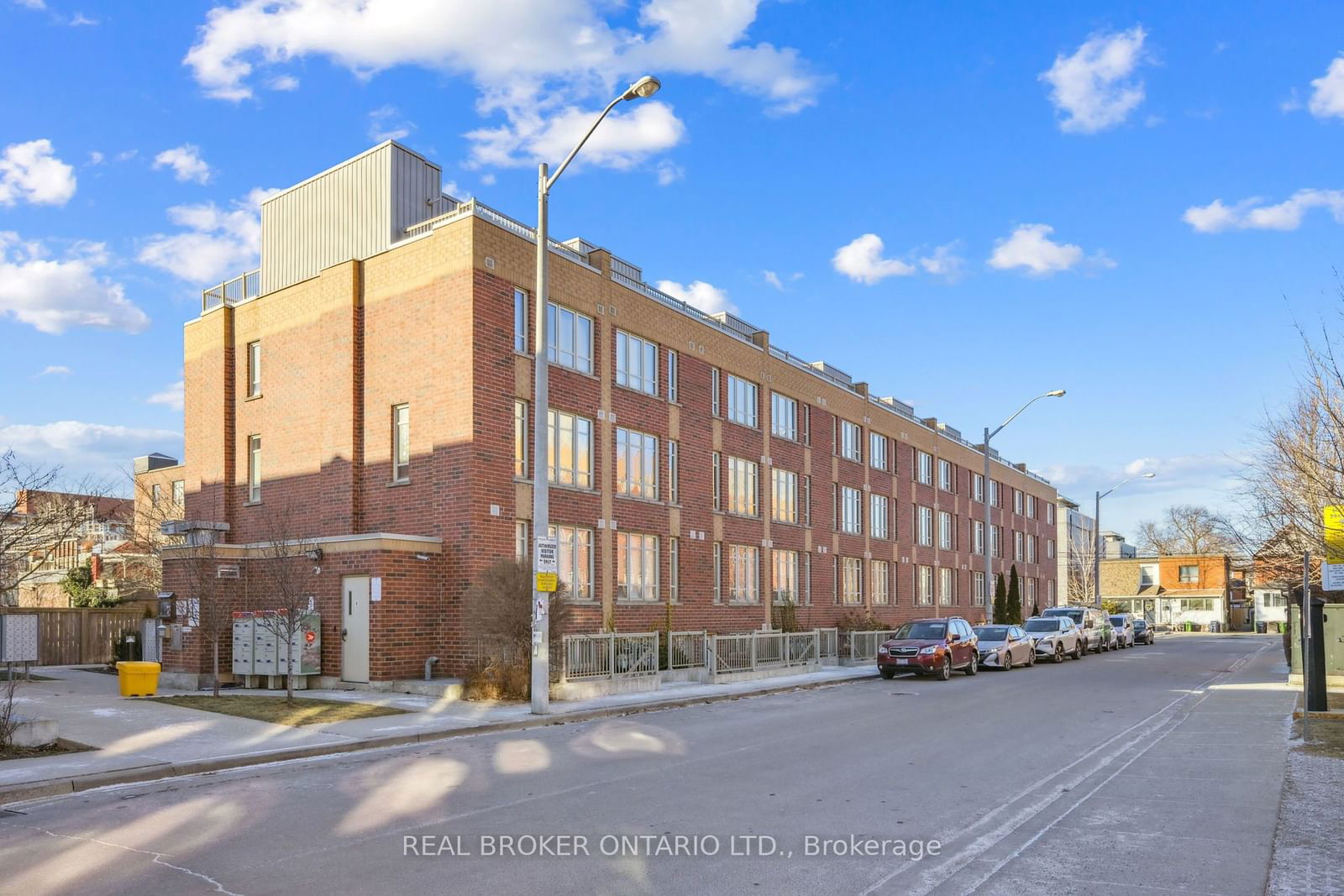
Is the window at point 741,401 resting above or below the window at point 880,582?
above

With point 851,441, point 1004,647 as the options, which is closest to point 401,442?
point 1004,647

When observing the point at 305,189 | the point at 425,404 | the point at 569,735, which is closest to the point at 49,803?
the point at 569,735

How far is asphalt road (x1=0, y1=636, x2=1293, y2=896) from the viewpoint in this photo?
24.2 feet

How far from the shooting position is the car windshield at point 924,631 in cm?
2834

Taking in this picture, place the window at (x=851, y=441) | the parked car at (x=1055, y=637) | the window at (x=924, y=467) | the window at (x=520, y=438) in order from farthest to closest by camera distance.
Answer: the window at (x=924, y=467), the window at (x=851, y=441), the parked car at (x=1055, y=637), the window at (x=520, y=438)

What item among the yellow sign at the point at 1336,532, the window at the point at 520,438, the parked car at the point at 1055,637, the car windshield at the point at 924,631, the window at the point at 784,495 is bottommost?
the parked car at the point at 1055,637

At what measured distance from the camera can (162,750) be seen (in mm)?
13172

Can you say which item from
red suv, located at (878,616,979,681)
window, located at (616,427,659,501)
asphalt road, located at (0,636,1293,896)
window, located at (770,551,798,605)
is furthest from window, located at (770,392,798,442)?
asphalt road, located at (0,636,1293,896)

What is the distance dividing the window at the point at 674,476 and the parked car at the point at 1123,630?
1024 inches

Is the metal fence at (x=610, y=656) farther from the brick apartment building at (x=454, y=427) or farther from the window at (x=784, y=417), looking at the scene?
the window at (x=784, y=417)

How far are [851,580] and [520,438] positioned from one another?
22705 mm

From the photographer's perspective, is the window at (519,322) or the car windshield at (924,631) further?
the car windshield at (924,631)

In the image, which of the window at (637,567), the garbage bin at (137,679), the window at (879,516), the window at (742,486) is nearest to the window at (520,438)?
the window at (637,567)

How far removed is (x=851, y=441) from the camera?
45.3 metres
